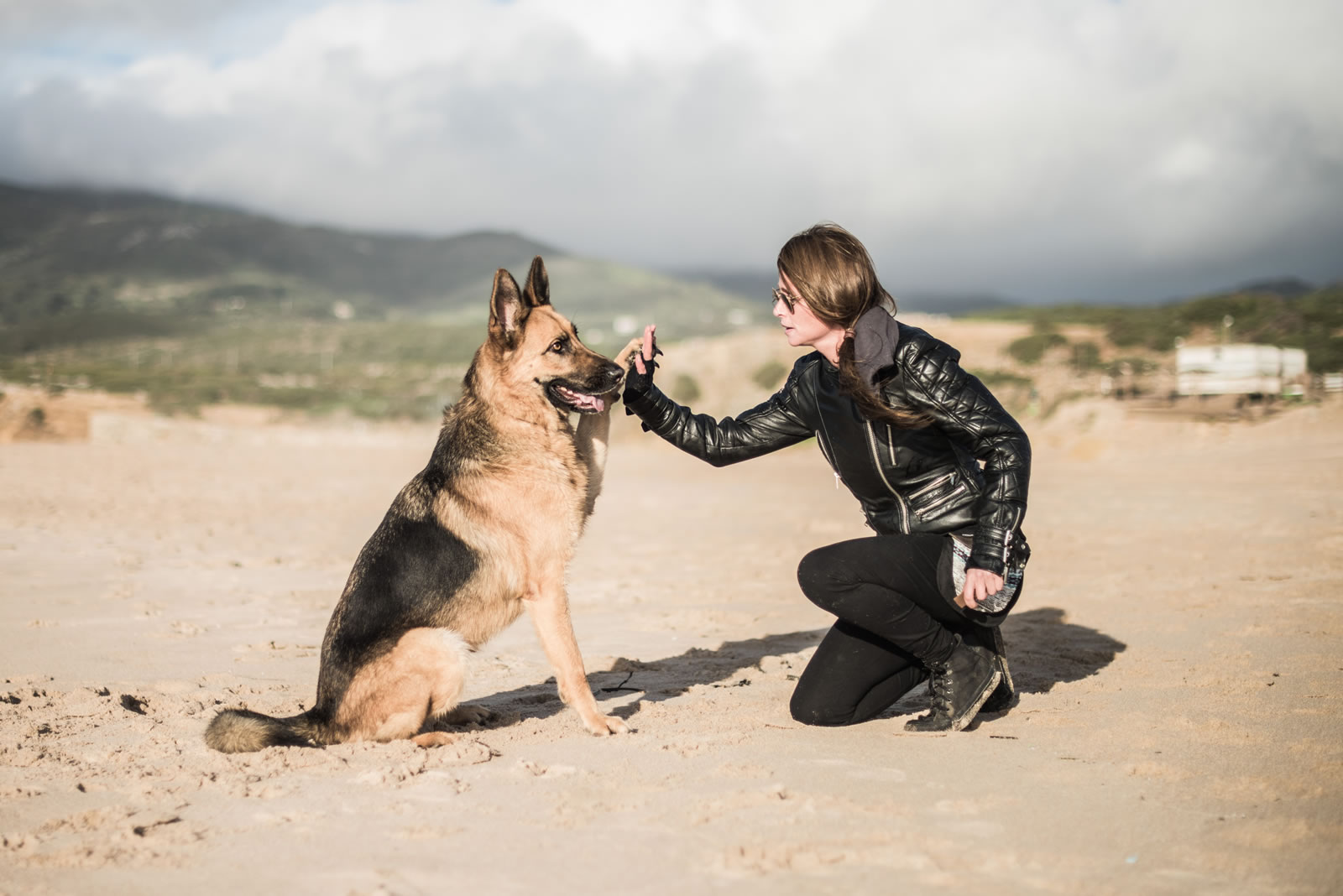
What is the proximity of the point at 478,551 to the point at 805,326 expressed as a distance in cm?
187

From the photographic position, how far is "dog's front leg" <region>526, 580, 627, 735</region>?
4.34 metres

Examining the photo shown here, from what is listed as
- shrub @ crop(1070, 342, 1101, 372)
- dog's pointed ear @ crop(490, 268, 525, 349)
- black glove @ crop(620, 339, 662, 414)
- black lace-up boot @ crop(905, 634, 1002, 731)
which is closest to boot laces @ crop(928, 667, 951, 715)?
black lace-up boot @ crop(905, 634, 1002, 731)

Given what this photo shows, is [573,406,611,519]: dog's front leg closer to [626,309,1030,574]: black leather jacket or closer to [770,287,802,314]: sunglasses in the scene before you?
[626,309,1030,574]: black leather jacket

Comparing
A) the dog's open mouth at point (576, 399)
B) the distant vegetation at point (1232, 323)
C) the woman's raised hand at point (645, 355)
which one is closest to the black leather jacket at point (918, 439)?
the woman's raised hand at point (645, 355)

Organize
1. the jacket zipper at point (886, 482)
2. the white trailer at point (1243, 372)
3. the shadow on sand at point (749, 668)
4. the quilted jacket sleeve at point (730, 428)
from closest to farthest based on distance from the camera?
the jacket zipper at point (886, 482) < the quilted jacket sleeve at point (730, 428) < the shadow on sand at point (749, 668) < the white trailer at point (1243, 372)

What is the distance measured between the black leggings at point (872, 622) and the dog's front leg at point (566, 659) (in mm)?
1021

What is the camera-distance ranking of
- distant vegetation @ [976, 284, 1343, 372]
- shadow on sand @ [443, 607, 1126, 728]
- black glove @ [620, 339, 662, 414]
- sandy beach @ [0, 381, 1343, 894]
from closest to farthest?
sandy beach @ [0, 381, 1343, 894], black glove @ [620, 339, 662, 414], shadow on sand @ [443, 607, 1126, 728], distant vegetation @ [976, 284, 1343, 372]

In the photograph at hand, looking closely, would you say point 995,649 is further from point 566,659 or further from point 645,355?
point 645,355

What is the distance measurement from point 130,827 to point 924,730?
10.9 feet

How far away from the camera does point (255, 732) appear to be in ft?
13.2

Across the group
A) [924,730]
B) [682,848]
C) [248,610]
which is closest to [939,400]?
[924,730]

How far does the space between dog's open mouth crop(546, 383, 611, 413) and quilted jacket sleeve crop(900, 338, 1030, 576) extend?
1.50m

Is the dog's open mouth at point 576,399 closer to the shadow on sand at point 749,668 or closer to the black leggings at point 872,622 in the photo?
the black leggings at point 872,622

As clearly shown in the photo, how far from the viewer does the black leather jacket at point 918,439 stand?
13.4 feet
